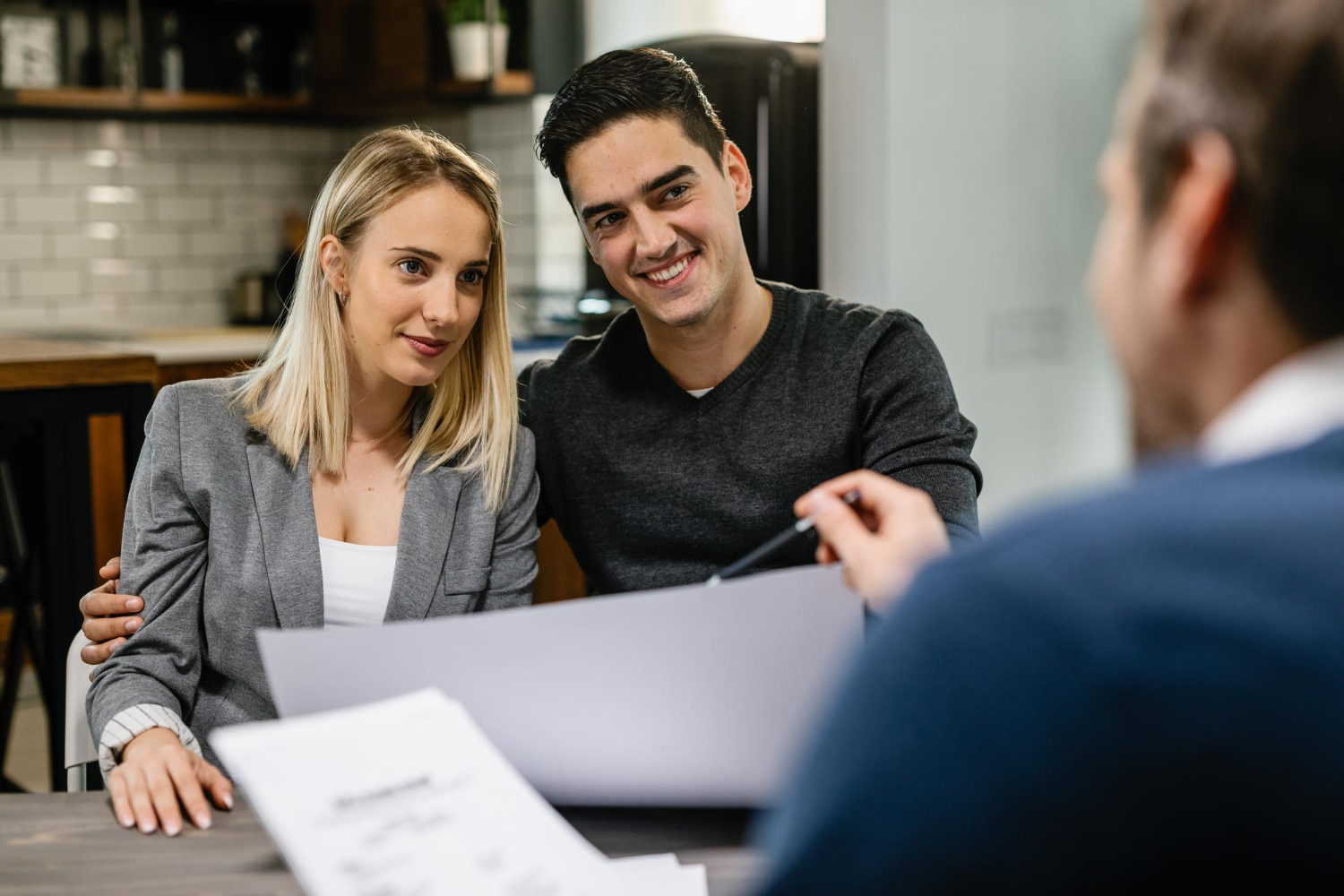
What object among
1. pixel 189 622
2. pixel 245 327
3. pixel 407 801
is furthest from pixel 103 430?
pixel 245 327

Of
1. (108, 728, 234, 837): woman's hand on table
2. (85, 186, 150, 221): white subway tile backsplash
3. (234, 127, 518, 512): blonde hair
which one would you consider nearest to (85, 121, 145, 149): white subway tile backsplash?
(85, 186, 150, 221): white subway tile backsplash

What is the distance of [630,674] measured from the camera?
98 centimetres

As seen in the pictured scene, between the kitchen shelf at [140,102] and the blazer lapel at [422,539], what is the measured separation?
3.57 metres

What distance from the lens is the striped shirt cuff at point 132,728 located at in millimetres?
1228

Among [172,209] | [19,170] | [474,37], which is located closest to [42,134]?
[19,170]

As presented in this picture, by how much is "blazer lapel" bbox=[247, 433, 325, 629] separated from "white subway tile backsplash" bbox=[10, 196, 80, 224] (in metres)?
3.75

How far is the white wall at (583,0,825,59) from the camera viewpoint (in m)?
3.65

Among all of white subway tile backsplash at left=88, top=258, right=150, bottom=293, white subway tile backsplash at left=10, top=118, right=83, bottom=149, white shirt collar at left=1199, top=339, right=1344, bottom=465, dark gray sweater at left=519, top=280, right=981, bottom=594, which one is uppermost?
white subway tile backsplash at left=10, top=118, right=83, bottom=149

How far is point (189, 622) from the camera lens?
1.47 meters

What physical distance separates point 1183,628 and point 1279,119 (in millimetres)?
188

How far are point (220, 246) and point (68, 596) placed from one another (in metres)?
3.11

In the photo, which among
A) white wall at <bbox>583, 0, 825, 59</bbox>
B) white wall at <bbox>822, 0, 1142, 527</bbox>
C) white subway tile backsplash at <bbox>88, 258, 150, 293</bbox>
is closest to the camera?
white wall at <bbox>822, 0, 1142, 527</bbox>

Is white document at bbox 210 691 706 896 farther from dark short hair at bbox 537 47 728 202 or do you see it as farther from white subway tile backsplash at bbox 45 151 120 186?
white subway tile backsplash at bbox 45 151 120 186

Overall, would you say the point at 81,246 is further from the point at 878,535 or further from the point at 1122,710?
the point at 1122,710
